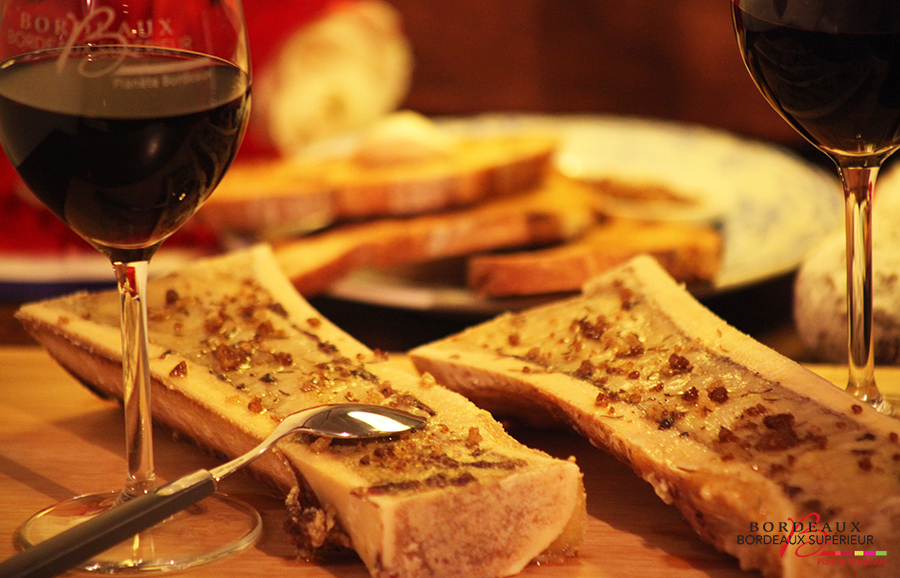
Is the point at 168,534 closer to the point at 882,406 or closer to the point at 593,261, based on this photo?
the point at 882,406

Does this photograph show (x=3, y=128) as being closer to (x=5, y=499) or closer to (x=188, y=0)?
(x=188, y=0)

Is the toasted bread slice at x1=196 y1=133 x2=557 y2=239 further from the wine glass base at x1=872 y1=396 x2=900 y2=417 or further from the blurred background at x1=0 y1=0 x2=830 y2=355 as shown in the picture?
the wine glass base at x1=872 y1=396 x2=900 y2=417

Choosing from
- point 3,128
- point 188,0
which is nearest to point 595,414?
point 188,0

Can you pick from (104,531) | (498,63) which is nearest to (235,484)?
(104,531)

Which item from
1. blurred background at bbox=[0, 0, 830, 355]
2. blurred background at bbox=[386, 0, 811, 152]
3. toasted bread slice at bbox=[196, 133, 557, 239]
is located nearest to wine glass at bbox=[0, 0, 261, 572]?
toasted bread slice at bbox=[196, 133, 557, 239]

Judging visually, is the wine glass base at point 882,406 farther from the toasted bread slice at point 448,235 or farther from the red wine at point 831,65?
the toasted bread slice at point 448,235

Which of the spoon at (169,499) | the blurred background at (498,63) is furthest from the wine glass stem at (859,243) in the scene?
the blurred background at (498,63)
